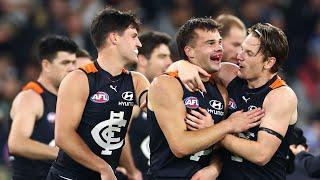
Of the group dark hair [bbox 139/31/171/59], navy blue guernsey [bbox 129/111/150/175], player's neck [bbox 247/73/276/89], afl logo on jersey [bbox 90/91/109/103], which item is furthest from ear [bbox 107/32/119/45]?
dark hair [bbox 139/31/171/59]

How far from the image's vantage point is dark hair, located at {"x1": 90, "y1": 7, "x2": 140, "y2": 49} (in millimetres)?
7422

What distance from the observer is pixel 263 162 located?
22.2 feet

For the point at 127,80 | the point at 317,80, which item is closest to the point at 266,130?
the point at 127,80

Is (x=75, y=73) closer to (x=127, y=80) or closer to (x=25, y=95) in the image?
(x=127, y=80)

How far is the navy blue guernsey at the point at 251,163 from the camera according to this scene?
275 inches

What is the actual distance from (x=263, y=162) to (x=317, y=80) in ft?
27.0

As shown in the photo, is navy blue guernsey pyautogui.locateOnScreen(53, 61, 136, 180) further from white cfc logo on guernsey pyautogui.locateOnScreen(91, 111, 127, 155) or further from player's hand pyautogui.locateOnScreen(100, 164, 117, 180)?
player's hand pyautogui.locateOnScreen(100, 164, 117, 180)

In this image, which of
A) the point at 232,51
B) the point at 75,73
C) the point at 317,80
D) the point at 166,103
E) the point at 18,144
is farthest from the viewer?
the point at 317,80

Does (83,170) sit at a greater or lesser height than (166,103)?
lesser

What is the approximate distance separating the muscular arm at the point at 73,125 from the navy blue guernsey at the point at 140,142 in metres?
2.23

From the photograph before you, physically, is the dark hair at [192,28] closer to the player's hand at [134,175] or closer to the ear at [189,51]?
the ear at [189,51]

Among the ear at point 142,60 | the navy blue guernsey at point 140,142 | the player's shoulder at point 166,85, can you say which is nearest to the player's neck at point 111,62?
the player's shoulder at point 166,85

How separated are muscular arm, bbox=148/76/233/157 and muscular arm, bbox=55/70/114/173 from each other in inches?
27.1

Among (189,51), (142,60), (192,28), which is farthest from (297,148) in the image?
(142,60)
